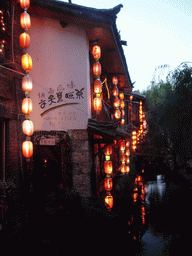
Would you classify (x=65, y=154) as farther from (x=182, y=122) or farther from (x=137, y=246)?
(x=182, y=122)

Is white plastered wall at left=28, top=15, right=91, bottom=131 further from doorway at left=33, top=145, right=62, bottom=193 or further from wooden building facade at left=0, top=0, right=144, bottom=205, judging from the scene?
doorway at left=33, top=145, right=62, bottom=193

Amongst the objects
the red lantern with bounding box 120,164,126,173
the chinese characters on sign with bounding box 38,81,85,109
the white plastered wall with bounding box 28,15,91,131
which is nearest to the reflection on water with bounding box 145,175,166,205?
the red lantern with bounding box 120,164,126,173

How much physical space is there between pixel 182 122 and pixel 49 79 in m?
9.32

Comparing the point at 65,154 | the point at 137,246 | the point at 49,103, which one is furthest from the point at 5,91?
the point at 137,246

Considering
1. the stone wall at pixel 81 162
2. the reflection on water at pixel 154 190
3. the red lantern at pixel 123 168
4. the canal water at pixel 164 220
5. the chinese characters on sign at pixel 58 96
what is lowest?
the canal water at pixel 164 220

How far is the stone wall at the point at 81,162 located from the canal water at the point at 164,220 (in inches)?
112

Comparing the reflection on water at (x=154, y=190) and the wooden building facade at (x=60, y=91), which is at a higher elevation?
the wooden building facade at (x=60, y=91)

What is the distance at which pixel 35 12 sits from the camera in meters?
9.01

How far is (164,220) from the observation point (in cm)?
870

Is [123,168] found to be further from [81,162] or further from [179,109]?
[81,162]

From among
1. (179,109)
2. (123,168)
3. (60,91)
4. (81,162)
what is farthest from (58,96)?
(179,109)

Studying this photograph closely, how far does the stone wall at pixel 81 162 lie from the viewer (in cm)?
861

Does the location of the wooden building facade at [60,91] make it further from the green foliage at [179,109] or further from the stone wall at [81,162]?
the green foliage at [179,109]

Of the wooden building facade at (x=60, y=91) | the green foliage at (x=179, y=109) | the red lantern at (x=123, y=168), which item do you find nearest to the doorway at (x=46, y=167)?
the wooden building facade at (x=60, y=91)
